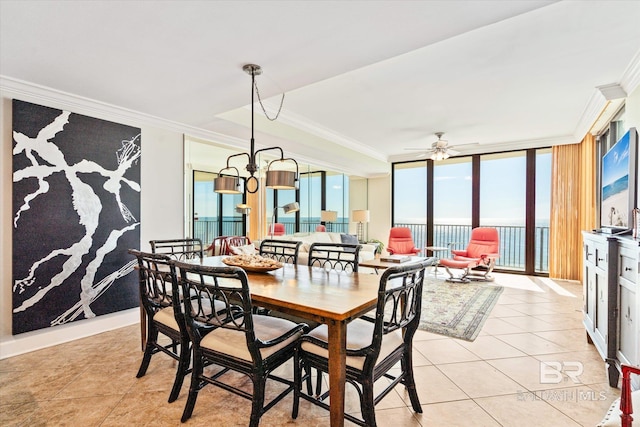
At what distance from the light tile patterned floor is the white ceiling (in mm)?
2356

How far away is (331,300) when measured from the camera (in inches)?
65.6

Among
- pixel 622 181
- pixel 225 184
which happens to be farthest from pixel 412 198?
pixel 225 184

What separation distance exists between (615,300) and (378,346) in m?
1.85

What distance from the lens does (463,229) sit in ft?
23.7

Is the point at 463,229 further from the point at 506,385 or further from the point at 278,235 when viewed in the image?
the point at 506,385

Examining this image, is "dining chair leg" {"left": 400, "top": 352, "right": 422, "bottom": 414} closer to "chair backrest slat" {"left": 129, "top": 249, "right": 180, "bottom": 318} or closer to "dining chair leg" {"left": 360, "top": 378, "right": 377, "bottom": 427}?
"dining chair leg" {"left": 360, "top": 378, "right": 377, "bottom": 427}

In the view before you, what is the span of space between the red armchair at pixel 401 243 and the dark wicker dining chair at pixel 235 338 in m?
4.98

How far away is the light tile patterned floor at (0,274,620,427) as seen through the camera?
186 cm

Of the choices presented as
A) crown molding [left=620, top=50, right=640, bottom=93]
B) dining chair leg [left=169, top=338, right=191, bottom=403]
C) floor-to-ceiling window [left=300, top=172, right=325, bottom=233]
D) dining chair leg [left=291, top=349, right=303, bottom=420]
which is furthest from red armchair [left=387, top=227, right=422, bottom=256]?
dining chair leg [left=169, top=338, right=191, bottom=403]

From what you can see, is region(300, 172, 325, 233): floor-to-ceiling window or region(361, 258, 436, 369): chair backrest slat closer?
region(361, 258, 436, 369): chair backrest slat

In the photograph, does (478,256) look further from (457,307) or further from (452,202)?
(457,307)

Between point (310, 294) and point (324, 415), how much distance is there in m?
0.78
